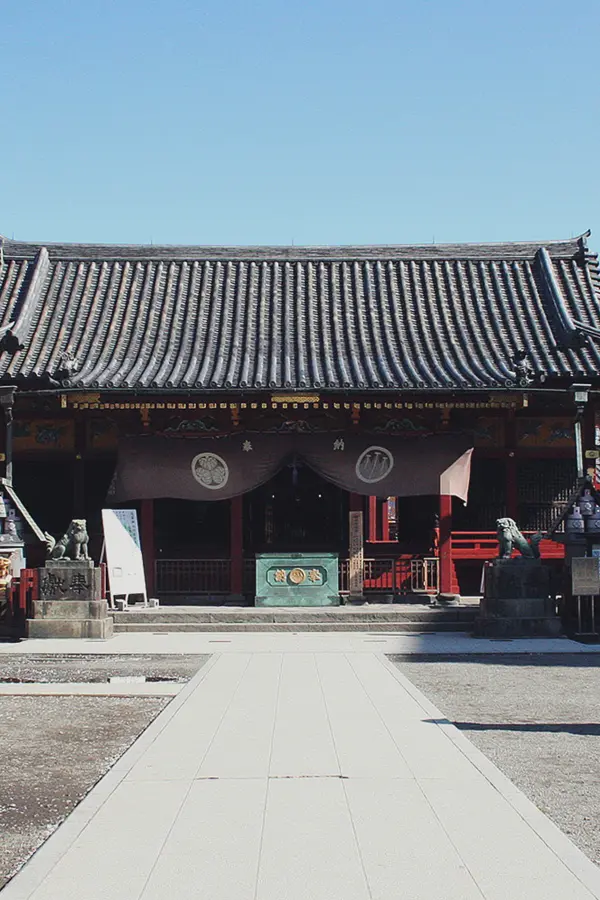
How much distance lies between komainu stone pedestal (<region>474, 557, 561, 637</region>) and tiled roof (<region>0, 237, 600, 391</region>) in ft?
12.6

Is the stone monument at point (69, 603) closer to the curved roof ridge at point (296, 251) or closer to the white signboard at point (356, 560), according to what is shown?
the white signboard at point (356, 560)

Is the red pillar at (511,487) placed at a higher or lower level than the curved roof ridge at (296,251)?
lower

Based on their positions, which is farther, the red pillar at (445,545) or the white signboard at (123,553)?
the red pillar at (445,545)

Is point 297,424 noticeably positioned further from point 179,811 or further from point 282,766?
point 179,811

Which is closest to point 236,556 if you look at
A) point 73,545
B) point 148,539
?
point 148,539

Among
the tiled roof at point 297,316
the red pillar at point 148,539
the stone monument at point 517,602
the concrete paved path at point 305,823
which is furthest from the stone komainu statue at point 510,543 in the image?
the concrete paved path at point 305,823

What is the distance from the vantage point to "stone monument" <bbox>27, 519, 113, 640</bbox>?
55.2 ft

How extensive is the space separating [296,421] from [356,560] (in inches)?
119

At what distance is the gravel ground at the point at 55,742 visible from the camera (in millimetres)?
6418

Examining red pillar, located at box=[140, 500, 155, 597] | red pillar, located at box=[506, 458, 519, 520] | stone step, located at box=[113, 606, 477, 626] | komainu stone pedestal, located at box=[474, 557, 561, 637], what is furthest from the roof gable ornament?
red pillar, located at box=[140, 500, 155, 597]

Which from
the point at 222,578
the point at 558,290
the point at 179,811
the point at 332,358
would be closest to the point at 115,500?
the point at 222,578

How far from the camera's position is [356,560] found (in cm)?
2002

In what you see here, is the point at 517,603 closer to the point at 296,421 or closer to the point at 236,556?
the point at 236,556

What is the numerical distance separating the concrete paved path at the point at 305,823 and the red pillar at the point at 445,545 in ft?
34.1
